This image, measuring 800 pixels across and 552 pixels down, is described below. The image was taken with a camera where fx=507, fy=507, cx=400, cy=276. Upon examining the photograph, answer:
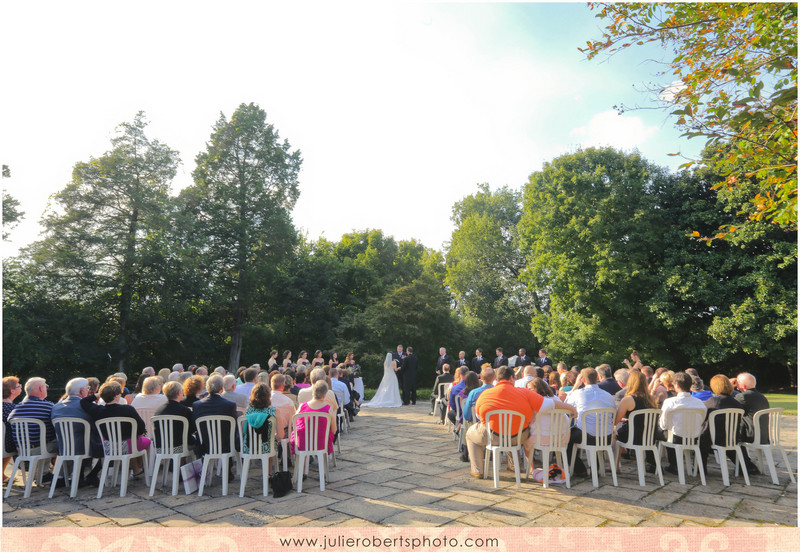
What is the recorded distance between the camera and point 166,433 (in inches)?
208

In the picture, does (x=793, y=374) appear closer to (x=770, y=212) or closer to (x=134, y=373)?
(x=770, y=212)

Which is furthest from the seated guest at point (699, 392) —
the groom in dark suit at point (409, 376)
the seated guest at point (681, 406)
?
the groom in dark suit at point (409, 376)

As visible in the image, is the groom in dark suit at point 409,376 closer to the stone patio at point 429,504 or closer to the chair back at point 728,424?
the stone patio at point 429,504

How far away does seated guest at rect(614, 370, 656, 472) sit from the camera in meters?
5.68

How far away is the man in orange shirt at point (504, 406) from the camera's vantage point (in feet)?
18.3

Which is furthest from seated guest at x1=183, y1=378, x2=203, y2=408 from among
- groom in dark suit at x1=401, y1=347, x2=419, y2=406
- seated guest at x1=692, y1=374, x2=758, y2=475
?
groom in dark suit at x1=401, y1=347, x2=419, y2=406

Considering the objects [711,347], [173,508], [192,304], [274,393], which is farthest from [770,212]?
[192,304]

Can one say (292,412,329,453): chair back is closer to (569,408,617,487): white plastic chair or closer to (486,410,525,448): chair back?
(486,410,525,448): chair back

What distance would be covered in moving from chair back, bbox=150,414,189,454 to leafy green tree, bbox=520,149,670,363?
19574 mm

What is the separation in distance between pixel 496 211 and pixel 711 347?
19514mm

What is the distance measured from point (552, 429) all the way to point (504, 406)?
1.84 ft

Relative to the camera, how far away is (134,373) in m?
23.1

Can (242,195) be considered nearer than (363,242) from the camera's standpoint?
Yes

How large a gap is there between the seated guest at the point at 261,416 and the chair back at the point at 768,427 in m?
5.33
